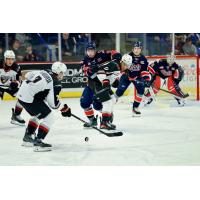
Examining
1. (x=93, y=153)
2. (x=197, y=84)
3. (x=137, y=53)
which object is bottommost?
(x=93, y=153)

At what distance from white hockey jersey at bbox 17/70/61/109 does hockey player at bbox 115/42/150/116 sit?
159 centimetres

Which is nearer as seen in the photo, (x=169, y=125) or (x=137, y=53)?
(x=169, y=125)

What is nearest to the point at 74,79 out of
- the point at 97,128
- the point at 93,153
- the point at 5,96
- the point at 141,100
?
the point at 5,96

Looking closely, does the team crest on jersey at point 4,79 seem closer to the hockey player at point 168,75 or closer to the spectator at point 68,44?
the spectator at point 68,44

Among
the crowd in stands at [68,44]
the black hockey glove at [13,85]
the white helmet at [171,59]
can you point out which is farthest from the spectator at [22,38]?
the white helmet at [171,59]

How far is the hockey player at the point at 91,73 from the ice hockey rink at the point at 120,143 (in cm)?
20

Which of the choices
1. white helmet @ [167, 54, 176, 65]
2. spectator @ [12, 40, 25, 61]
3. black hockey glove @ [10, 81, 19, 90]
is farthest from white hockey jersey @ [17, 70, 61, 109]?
white helmet @ [167, 54, 176, 65]

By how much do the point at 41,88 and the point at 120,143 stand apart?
88 cm

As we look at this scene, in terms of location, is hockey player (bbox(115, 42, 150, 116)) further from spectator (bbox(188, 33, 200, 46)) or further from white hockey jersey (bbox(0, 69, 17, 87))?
white hockey jersey (bbox(0, 69, 17, 87))

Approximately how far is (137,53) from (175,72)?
1127mm

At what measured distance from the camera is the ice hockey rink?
3.77 meters

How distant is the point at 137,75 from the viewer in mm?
5477
